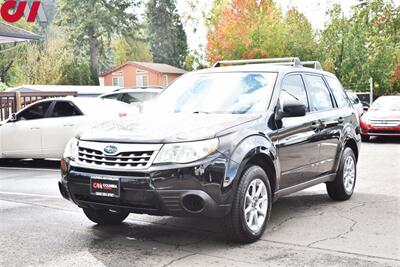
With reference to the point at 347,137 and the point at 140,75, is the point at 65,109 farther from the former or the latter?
the point at 140,75

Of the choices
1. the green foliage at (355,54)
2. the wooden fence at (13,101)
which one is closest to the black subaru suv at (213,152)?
the wooden fence at (13,101)

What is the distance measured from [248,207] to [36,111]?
7.70 m

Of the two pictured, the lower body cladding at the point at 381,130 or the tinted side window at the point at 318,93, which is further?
the lower body cladding at the point at 381,130

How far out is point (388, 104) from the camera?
58.3ft

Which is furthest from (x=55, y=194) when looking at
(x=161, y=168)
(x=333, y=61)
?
(x=333, y=61)

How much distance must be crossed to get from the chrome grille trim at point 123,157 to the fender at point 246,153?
672 mm

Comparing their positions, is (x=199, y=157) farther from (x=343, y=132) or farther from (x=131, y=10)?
(x=131, y=10)

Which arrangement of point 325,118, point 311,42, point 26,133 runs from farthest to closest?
point 311,42
point 26,133
point 325,118

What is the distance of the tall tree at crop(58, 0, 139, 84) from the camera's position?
206ft

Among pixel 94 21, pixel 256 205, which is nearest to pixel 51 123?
pixel 256 205

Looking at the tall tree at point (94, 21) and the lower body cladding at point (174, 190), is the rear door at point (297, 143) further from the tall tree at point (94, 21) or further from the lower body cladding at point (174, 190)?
the tall tree at point (94, 21)

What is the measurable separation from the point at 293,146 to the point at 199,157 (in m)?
1.58

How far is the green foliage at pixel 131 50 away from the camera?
235 ft

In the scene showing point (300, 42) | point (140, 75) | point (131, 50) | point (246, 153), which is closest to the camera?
point (246, 153)
